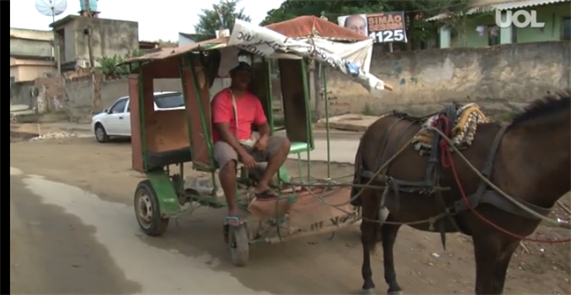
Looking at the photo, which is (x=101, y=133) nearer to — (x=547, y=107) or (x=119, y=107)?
(x=119, y=107)

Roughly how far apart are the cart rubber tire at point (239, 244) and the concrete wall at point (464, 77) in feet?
44.4

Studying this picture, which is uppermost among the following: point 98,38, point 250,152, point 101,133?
point 98,38

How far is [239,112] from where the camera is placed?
5984 millimetres

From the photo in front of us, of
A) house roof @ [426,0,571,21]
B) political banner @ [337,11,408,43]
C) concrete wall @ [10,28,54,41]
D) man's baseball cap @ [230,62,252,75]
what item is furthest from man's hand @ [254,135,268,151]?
concrete wall @ [10,28,54,41]

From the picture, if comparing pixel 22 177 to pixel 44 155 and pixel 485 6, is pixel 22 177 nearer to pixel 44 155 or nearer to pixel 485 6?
pixel 44 155

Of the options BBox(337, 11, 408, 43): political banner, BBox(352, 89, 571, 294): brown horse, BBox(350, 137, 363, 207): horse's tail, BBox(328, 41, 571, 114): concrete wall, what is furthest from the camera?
BBox(337, 11, 408, 43): political banner

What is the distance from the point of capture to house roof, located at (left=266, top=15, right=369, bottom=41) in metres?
5.35

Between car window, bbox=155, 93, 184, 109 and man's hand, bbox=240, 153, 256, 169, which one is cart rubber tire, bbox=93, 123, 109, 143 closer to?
car window, bbox=155, 93, 184, 109

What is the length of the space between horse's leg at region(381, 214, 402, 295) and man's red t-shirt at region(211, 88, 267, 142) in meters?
1.90

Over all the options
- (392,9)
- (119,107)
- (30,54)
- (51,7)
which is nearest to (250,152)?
(119,107)

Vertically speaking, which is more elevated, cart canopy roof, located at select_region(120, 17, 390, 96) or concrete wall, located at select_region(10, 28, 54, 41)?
concrete wall, located at select_region(10, 28, 54, 41)

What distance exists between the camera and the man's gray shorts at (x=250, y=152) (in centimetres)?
556

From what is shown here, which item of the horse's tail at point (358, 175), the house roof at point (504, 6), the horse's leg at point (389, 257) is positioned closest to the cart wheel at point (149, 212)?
the horse's tail at point (358, 175)

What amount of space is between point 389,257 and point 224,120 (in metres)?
2.14
